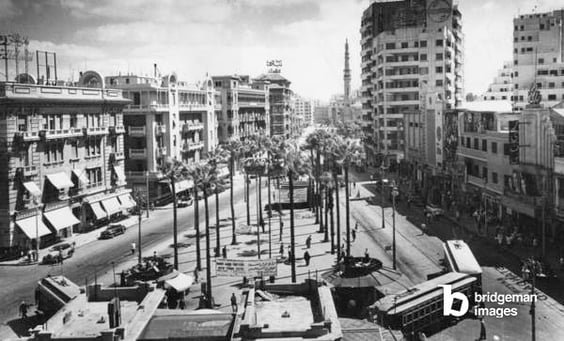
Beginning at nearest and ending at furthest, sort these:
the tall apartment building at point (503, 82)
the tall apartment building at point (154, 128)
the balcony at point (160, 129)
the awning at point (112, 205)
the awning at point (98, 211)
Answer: the awning at point (98, 211)
the awning at point (112, 205)
the tall apartment building at point (154, 128)
the balcony at point (160, 129)
the tall apartment building at point (503, 82)

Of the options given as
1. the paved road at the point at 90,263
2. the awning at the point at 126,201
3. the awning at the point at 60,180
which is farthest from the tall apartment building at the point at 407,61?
the awning at the point at 60,180

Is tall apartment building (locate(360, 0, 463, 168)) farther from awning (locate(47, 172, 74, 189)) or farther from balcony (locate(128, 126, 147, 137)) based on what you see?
awning (locate(47, 172, 74, 189))

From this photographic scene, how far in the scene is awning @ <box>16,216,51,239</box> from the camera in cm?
6350

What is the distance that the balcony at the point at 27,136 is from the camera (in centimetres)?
6425

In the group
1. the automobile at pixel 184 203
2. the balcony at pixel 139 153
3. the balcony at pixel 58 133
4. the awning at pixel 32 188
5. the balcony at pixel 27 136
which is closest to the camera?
the balcony at pixel 27 136

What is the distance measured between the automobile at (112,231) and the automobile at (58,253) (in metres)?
6.56

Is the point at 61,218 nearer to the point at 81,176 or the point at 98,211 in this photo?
the point at 81,176

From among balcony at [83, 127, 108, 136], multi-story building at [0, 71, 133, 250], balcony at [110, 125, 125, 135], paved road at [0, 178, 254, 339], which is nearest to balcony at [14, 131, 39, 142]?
multi-story building at [0, 71, 133, 250]

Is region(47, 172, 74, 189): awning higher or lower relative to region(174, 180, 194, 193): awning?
higher

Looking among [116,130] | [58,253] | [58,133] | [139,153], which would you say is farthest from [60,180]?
[139,153]

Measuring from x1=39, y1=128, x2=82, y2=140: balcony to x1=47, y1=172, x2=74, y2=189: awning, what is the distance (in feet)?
14.2

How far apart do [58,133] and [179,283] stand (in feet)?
109

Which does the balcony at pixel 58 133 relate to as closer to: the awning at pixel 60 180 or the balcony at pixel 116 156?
the awning at pixel 60 180

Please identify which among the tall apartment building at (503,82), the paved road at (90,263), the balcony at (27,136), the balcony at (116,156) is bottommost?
the paved road at (90,263)
